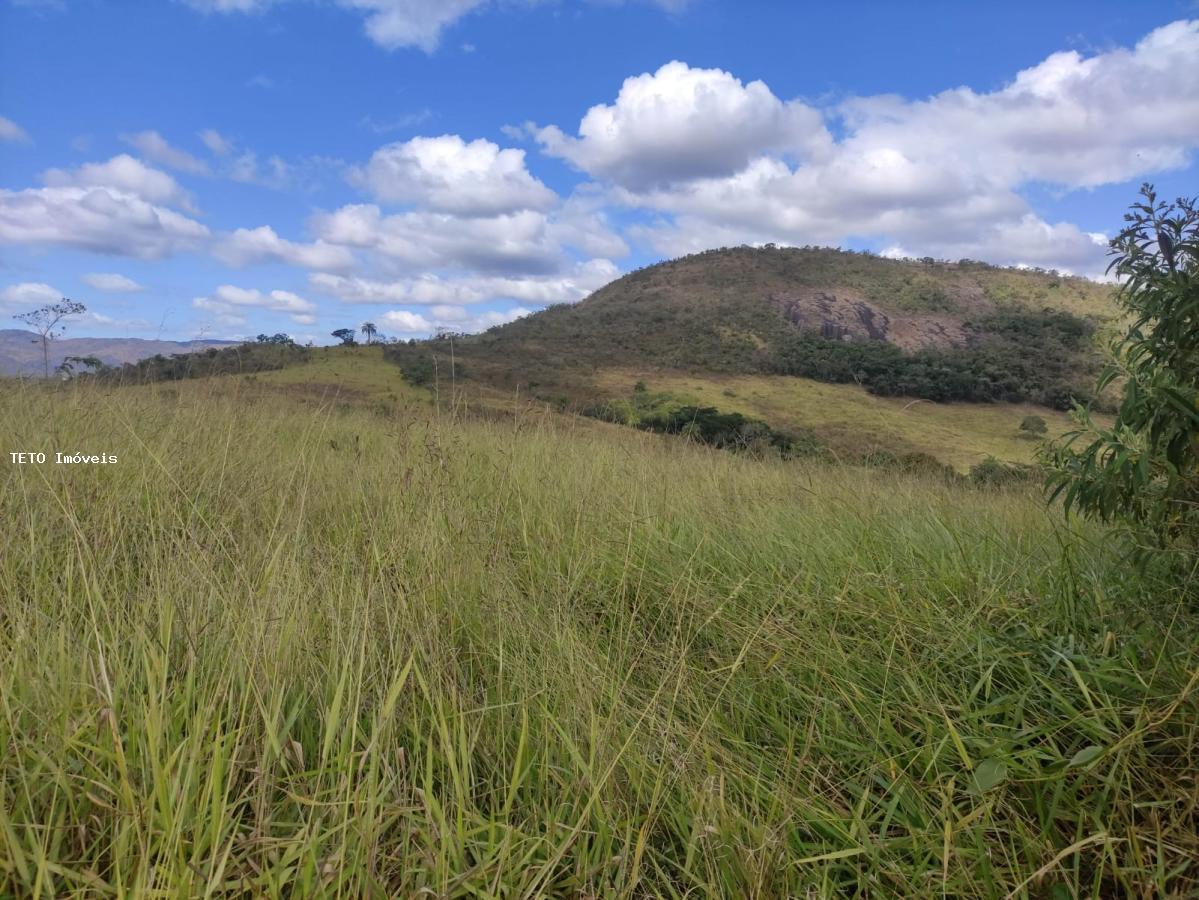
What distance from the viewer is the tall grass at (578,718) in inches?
56.5

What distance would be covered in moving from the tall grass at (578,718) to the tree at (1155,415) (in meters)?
0.20

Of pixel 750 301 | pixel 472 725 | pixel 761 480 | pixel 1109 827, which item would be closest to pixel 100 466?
pixel 472 725

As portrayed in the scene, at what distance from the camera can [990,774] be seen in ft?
5.60

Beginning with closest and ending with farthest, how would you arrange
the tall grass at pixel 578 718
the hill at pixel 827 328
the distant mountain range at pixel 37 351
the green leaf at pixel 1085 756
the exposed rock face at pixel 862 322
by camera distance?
the tall grass at pixel 578 718, the green leaf at pixel 1085 756, the distant mountain range at pixel 37 351, the hill at pixel 827 328, the exposed rock face at pixel 862 322

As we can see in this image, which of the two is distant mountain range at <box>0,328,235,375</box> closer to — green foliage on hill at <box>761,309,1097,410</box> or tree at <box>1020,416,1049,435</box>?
tree at <box>1020,416,1049,435</box>

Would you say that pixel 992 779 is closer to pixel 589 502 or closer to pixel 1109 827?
pixel 1109 827

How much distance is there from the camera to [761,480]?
4926 millimetres

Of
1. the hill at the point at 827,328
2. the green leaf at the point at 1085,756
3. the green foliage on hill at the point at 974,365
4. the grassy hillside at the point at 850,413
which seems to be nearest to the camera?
the green leaf at the point at 1085,756

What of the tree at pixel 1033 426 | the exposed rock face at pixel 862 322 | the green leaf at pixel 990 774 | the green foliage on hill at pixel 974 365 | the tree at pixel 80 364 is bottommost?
the green leaf at pixel 990 774

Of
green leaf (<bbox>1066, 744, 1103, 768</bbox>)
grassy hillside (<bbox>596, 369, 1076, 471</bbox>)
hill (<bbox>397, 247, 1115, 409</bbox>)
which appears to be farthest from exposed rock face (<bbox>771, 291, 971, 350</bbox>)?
green leaf (<bbox>1066, 744, 1103, 768</bbox>)

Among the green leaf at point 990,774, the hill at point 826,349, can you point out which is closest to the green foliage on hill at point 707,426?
the hill at point 826,349

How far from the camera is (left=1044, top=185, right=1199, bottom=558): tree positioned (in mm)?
1818

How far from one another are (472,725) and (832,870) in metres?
0.97

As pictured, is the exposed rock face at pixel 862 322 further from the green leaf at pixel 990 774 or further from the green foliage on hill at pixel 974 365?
the green leaf at pixel 990 774
